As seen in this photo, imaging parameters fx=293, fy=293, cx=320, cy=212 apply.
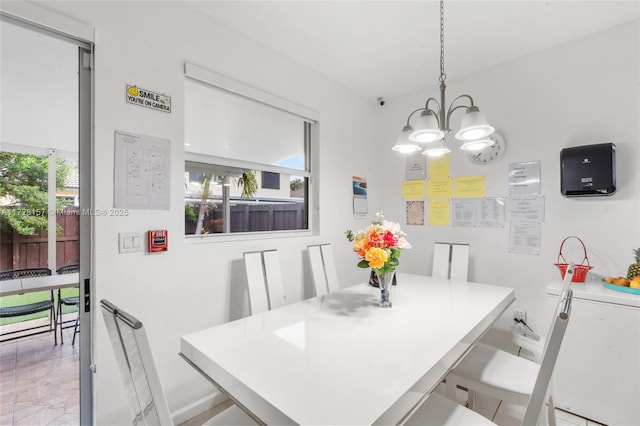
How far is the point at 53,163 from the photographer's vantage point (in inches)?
60.2

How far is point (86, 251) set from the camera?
5.05ft

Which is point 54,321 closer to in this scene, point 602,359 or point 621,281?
point 602,359

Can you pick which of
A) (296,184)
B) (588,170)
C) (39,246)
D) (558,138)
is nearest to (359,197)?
(296,184)

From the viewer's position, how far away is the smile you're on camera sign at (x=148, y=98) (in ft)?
5.36

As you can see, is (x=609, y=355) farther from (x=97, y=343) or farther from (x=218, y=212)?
(x=97, y=343)

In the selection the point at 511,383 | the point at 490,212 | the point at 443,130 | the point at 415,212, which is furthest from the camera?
the point at 415,212

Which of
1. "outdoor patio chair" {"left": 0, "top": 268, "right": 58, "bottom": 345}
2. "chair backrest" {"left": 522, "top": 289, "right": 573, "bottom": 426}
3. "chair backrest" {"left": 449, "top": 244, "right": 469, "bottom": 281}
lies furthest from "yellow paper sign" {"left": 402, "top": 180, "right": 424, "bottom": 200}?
"outdoor patio chair" {"left": 0, "top": 268, "right": 58, "bottom": 345}

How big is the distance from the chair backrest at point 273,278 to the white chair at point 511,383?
113 centimetres

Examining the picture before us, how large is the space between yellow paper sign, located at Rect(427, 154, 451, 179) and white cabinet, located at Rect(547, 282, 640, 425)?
55.0 inches

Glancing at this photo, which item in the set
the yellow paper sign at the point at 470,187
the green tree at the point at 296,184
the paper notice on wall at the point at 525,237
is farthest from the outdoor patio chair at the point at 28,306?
the paper notice on wall at the point at 525,237

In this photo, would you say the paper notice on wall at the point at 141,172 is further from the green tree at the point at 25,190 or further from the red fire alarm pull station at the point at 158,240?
the green tree at the point at 25,190

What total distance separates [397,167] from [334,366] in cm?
262

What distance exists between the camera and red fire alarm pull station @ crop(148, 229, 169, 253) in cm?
169

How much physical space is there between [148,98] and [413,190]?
250 centimetres
